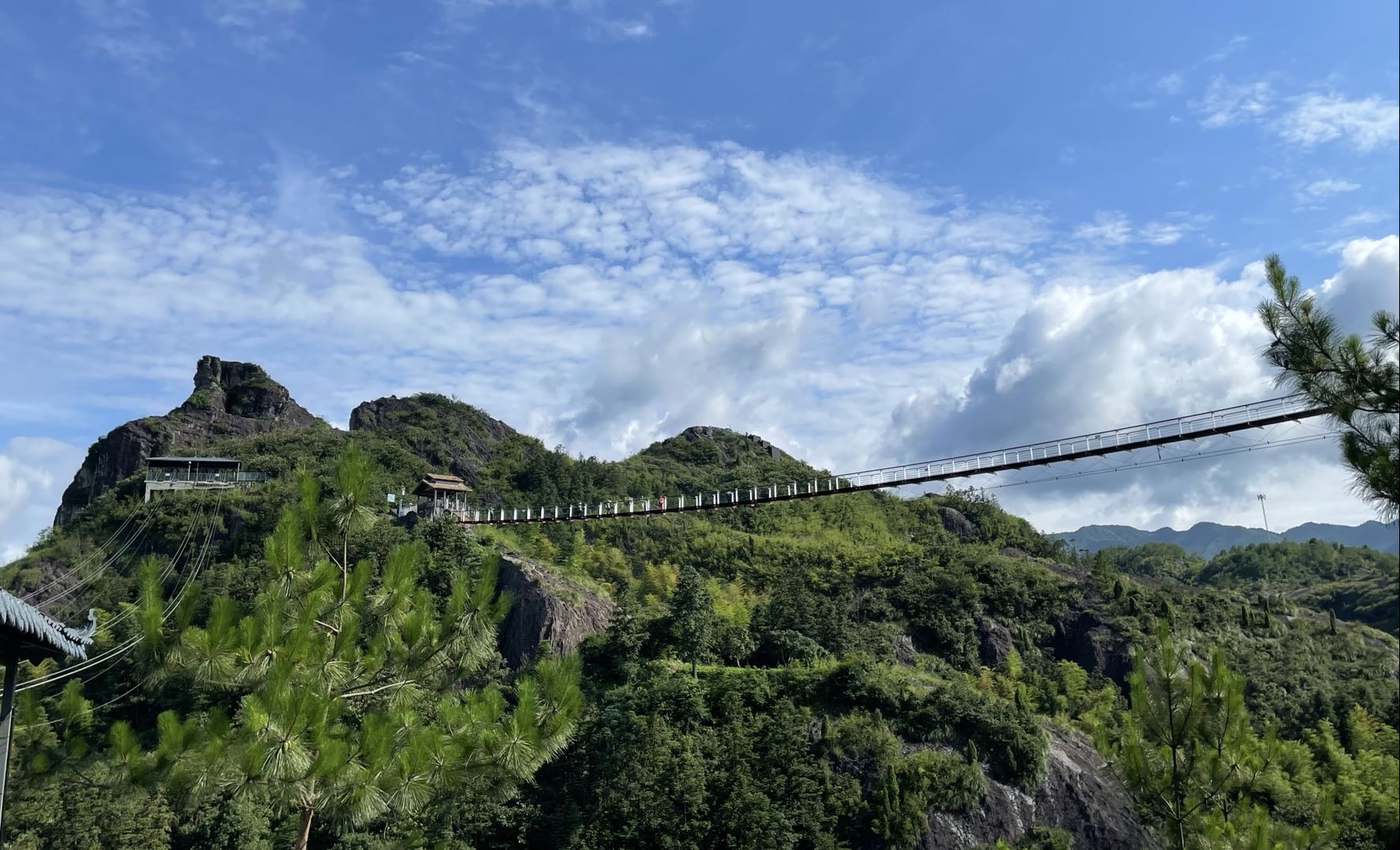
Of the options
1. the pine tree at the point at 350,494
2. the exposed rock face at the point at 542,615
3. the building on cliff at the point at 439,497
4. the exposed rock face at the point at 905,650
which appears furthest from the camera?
the building on cliff at the point at 439,497

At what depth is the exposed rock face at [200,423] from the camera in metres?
41.3

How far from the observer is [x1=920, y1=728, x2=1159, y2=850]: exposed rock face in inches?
781

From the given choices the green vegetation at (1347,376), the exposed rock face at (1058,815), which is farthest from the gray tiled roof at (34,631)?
the exposed rock face at (1058,815)

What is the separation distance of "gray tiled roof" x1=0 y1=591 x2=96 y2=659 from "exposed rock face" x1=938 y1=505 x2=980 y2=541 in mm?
35428

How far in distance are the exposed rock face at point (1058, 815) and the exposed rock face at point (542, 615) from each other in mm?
9732

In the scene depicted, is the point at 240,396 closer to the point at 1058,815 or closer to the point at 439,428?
the point at 439,428

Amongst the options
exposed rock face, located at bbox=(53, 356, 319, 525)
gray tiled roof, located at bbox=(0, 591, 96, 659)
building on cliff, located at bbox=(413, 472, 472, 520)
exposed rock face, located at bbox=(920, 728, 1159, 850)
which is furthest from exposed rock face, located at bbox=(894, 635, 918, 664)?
exposed rock face, located at bbox=(53, 356, 319, 525)

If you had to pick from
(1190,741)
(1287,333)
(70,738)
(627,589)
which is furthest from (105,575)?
(1287,333)

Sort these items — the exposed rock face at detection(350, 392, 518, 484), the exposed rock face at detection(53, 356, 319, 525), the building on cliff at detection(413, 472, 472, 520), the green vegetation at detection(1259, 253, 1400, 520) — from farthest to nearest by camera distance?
the exposed rock face at detection(350, 392, 518, 484) → the exposed rock face at detection(53, 356, 319, 525) → the building on cliff at detection(413, 472, 472, 520) → the green vegetation at detection(1259, 253, 1400, 520)

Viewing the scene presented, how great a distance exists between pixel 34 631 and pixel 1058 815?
65.3ft

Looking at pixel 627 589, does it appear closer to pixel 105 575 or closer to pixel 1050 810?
pixel 1050 810

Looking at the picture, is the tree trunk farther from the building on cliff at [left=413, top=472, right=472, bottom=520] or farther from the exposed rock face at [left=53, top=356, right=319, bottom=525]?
the exposed rock face at [left=53, top=356, right=319, bottom=525]

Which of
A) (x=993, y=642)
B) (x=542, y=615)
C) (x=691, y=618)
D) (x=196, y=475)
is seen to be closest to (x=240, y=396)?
(x=196, y=475)

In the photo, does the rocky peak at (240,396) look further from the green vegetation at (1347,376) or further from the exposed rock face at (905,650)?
the green vegetation at (1347,376)
